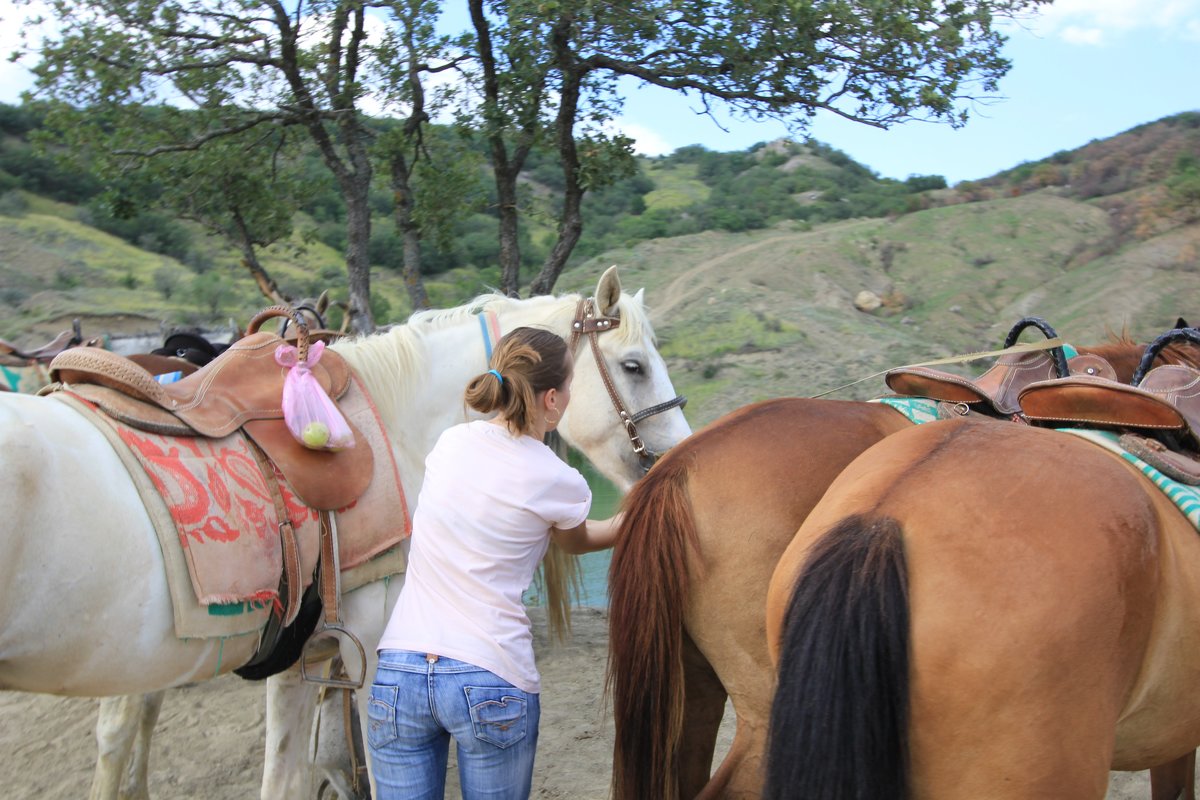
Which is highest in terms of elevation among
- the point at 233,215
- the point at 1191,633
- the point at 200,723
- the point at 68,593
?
the point at 233,215

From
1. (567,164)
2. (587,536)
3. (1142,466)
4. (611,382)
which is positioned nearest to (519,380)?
(587,536)

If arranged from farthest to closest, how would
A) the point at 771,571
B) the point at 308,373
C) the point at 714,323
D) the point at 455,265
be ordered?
1. the point at 455,265
2. the point at 714,323
3. the point at 308,373
4. the point at 771,571

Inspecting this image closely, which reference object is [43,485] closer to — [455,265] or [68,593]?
[68,593]

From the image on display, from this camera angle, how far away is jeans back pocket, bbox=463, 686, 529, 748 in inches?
81.2

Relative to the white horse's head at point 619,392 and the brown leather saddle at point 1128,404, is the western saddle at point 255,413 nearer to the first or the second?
the white horse's head at point 619,392

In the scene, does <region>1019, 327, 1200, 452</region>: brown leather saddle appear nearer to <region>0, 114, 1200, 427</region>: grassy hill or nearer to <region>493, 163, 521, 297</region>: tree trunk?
<region>493, 163, 521, 297</region>: tree trunk

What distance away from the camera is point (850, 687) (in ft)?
5.75

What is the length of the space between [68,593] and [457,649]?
1.05 metres

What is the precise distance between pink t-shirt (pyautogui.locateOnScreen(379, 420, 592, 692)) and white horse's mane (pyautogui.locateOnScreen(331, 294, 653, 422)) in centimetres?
111

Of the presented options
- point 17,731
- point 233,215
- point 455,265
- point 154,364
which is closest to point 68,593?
point 154,364

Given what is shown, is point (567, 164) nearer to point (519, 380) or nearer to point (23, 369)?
point (23, 369)

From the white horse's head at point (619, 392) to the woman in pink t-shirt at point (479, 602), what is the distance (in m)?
1.22

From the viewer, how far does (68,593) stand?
2.25 m

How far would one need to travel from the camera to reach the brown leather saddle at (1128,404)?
8.00ft
